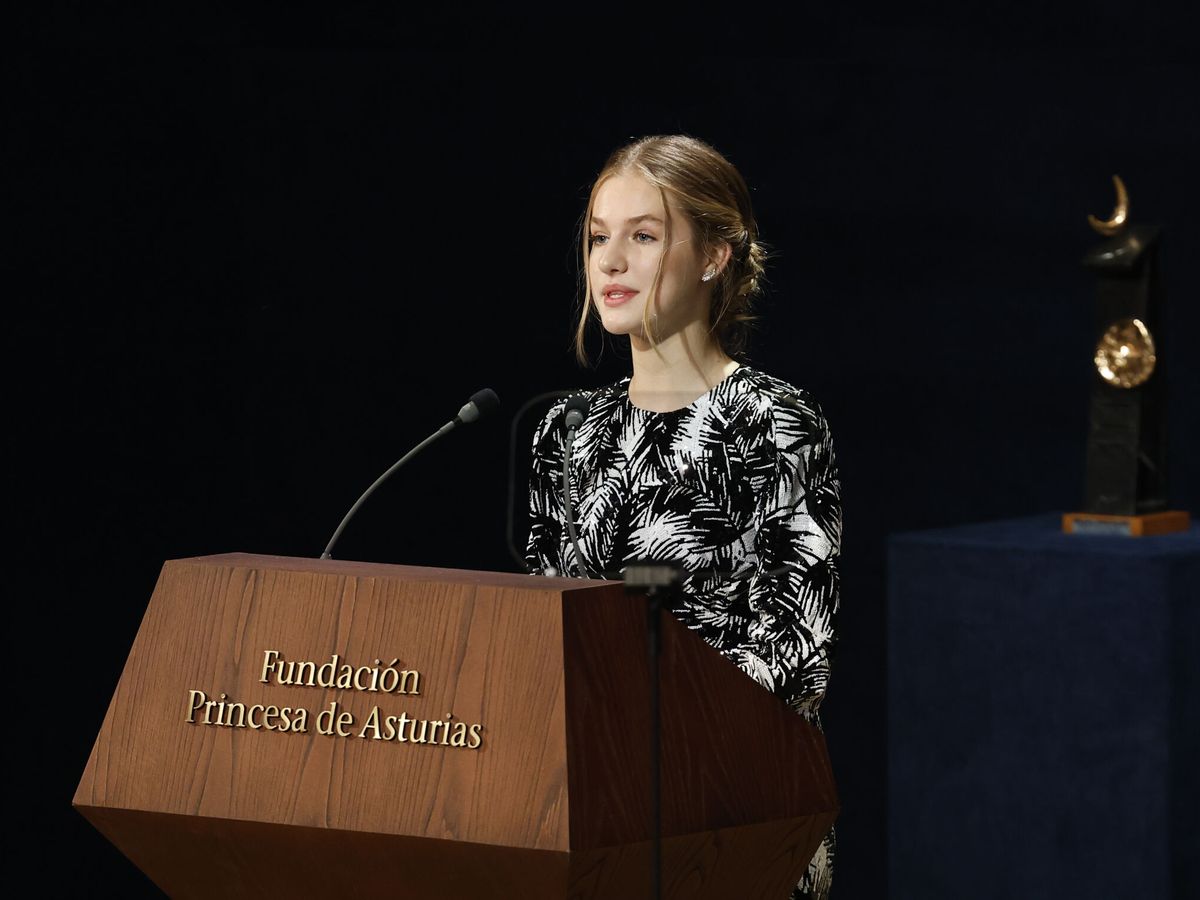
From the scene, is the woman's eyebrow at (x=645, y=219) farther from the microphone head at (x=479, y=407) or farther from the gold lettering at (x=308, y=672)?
the gold lettering at (x=308, y=672)

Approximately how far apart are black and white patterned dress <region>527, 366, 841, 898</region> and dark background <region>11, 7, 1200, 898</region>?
1.76 m

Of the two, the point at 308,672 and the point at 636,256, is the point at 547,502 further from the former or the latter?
the point at 308,672

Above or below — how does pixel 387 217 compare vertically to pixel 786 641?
above

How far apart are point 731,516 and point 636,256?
1.20ft

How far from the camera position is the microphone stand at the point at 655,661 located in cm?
169

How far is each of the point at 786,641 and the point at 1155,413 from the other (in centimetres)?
176

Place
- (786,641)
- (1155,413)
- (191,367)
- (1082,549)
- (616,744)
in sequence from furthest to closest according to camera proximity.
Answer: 1. (191,367)
2. (1155,413)
3. (1082,549)
4. (786,641)
5. (616,744)

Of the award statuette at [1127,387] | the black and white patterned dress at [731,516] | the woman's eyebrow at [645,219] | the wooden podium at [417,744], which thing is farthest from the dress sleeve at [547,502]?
the award statuette at [1127,387]

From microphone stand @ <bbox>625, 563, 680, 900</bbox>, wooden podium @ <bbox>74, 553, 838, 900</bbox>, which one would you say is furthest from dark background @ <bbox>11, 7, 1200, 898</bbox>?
microphone stand @ <bbox>625, 563, 680, 900</bbox>

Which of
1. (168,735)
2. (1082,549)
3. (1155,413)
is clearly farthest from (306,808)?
(1155,413)

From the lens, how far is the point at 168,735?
180cm

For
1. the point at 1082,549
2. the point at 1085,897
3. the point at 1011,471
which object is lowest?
the point at 1085,897

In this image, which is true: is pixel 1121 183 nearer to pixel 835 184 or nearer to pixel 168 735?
pixel 835 184

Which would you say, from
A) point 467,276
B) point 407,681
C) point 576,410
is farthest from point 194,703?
point 467,276
